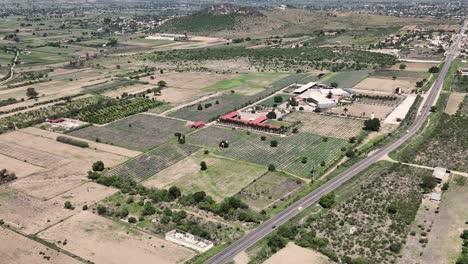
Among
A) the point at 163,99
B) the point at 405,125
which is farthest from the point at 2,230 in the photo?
the point at 405,125

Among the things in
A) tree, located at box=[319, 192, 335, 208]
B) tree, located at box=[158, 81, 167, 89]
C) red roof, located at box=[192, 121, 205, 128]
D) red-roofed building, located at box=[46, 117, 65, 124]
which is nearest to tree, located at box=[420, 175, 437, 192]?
tree, located at box=[319, 192, 335, 208]

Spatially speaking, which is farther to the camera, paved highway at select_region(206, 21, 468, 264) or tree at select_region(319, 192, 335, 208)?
tree at select_region(319, 192, 335, 208)

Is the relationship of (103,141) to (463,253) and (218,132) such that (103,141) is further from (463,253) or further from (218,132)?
(463,253)

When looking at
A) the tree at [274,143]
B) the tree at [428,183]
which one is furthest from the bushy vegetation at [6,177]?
the tree at [428,183]

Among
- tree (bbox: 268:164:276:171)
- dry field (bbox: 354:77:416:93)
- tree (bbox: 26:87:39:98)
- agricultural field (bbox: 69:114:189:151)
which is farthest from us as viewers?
dry field (bbox: 354:77:416:93)

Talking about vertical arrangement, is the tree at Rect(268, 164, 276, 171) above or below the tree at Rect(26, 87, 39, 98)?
above

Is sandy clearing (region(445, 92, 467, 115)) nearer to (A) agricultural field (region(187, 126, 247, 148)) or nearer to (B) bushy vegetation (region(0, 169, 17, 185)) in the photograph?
(A) agricultural field (region(187, 126, 247, 148))

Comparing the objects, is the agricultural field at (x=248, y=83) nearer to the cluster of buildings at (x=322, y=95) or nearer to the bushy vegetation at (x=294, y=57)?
the cluster of buildings at (x=322, y=95)
